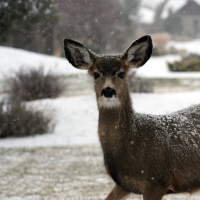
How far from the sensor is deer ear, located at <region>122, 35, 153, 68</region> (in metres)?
4.38

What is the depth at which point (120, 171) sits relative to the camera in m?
4.03

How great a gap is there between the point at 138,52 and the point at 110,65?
0.46m

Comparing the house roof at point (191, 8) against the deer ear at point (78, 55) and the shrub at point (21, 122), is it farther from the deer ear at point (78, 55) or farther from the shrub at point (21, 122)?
the deer ear at point (78, 55)

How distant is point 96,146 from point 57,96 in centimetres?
691

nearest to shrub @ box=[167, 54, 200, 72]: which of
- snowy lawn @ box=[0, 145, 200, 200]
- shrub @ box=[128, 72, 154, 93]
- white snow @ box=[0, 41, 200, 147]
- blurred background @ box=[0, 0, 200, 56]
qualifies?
blurred background @ box=[0, 0, 200, 56]

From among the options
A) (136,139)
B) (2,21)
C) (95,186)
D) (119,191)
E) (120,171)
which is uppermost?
(2,21)

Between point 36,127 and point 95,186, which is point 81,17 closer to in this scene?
point 36,127

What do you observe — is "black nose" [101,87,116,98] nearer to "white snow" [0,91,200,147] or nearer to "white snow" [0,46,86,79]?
"white snow" [0,91,200,147]

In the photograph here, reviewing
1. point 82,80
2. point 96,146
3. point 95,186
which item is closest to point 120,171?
point 95,186

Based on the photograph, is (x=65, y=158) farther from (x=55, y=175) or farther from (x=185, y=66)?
(x=185, y=66)

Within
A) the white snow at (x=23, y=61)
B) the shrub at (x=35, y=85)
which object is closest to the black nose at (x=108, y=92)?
the shrub at (x=35, y=85)

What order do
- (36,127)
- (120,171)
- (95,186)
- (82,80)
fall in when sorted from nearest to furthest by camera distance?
(120,171), (95,186), (36,127), (82,80)

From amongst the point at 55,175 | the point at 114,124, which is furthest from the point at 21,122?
the point at 114,124

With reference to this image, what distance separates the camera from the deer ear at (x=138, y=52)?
438 centimetres
